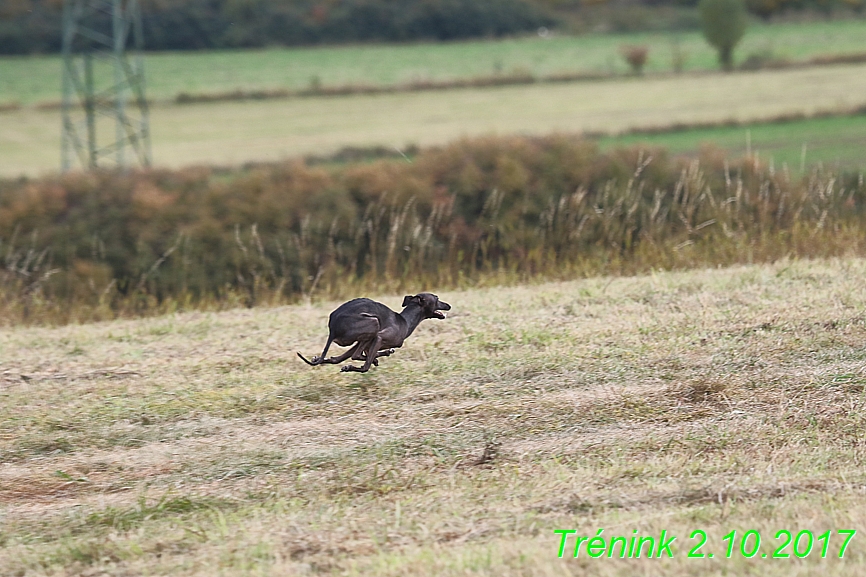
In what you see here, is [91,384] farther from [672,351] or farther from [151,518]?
[672,351]

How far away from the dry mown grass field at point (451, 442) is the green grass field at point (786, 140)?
1317 centimetres

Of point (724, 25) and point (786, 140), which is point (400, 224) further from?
point (724, 25)

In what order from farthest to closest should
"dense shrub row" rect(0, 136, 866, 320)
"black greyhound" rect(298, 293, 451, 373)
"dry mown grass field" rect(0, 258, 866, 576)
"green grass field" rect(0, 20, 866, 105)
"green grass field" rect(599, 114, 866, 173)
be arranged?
"green grass field" rect(0, 20, 866, 105)
"green grass field" rect(599, 114, 866, 173)
"dense shrub row" rect(0, 136, 866, 320)
"black greyhound" rect(298, 293, 451, 373)
"dry mown grass field" rect(0, 258, 866, 576)

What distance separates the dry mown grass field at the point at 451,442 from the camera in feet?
14.7

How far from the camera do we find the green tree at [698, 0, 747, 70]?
5009cm

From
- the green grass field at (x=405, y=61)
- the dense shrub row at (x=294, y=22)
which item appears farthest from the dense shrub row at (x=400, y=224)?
the green grass field at (x=405, y=61)

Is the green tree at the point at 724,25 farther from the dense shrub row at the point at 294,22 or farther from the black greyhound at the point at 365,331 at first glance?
the black greyhound at the point at 365,331

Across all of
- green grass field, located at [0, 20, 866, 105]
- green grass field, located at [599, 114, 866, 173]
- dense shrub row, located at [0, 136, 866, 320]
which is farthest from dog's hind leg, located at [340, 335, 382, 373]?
green grass field, located at [0, 20, 866, 105]

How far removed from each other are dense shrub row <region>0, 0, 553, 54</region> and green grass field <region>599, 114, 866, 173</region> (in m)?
21.7

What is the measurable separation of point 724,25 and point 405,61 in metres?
14.6

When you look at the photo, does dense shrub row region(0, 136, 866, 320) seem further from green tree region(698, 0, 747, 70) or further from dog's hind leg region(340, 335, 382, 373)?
green tree region(698, 0, 747, 70)

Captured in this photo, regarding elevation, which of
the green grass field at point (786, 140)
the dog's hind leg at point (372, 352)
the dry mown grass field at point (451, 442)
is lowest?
the dry mown grass field at point (451, 442)

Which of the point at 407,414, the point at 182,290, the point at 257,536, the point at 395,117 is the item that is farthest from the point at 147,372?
the point at 395,117

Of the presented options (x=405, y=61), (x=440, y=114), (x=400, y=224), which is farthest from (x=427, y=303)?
(x=405, y=61)
